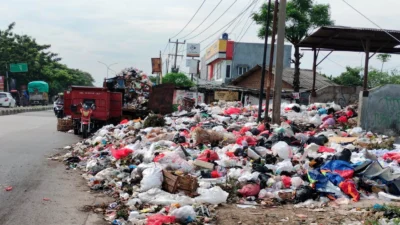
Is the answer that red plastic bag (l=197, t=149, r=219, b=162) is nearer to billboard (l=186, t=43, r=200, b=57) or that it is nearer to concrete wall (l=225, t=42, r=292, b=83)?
concrete wall (l=225, t=42, r=292, b=83)

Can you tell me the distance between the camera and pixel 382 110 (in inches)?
515

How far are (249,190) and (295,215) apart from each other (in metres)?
1.16

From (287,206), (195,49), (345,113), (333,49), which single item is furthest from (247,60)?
(287,206)

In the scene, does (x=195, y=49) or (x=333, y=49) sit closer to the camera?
(x=333, y=49)

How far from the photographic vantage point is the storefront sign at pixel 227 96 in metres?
27.4

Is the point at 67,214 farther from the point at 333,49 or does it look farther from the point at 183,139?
the point at 333,49

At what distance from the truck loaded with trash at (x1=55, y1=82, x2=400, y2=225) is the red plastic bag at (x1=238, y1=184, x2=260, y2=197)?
16mm

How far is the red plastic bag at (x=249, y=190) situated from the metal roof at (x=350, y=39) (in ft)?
24.3

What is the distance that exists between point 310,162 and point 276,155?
40.1 inches

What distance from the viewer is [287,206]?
6715 mm

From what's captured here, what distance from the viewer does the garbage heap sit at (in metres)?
6.71

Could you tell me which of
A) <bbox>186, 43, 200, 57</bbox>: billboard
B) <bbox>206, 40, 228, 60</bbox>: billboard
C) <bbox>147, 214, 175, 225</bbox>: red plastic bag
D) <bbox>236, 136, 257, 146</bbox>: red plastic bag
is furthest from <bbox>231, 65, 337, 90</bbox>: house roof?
→ <bbox>147, 214, 175, 225</bbox>: red plastic bag

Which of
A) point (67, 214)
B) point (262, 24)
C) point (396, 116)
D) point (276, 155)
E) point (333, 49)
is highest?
point (262, 24)

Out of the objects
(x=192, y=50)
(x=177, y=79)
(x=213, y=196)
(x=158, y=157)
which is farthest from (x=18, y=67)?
(x=213, y=196)
